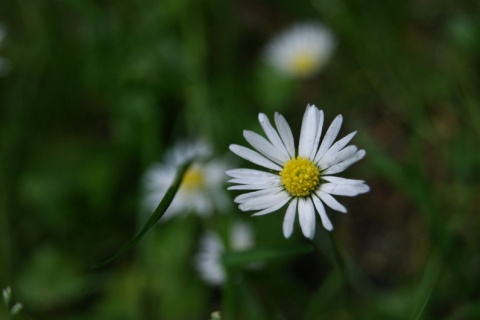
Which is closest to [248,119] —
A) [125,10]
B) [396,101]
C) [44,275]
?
[396,101]

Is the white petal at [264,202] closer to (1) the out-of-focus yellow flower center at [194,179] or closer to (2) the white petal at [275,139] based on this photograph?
(2) the white petal at [275,139]

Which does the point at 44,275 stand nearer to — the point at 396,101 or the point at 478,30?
the point at 396,101

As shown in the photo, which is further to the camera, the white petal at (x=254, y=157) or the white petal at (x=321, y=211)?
the white petal at (x=254, y=157)

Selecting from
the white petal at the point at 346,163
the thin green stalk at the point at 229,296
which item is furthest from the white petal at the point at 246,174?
the thin green stalk at the point at 229,296

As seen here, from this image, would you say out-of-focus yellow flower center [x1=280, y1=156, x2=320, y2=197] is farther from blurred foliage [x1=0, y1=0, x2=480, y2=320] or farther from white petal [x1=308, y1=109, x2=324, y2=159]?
blurred foliage [x1=0, y1=0, x2=480, y2=320]

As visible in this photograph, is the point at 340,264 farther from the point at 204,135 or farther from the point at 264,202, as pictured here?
the point at 204,135

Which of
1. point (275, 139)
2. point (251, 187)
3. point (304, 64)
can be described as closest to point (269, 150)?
point (275, 139)
